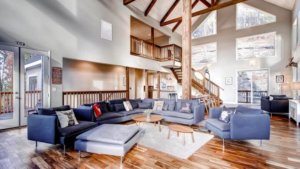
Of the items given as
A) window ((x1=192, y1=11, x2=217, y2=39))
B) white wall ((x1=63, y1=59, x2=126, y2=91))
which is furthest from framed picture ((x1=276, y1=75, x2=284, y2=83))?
white wall ((x1=63, y1=59, x2=126, y2=91))

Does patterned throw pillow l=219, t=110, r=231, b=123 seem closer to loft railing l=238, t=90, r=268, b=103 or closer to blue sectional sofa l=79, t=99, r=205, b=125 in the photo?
blue sectional sofa l=79, t=99, r=205, b=125

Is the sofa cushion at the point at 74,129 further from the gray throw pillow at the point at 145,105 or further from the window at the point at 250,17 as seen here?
the window at the point at 250,17

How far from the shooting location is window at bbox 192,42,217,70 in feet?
36.3

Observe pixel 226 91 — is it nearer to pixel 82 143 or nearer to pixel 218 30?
pixel 218 30

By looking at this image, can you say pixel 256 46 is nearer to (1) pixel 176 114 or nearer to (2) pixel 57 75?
(1) pixel 176 114

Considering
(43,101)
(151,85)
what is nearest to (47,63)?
(43,101)

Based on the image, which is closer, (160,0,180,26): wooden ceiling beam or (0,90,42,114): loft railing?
(0,90,42,114): loft railing

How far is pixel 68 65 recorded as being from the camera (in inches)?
265

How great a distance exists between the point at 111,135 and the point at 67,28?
176 inches

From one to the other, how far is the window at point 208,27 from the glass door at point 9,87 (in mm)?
11107

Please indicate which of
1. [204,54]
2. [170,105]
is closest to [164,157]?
[170,105]

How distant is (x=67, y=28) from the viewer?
5297mm

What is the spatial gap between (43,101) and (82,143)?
3154 mm

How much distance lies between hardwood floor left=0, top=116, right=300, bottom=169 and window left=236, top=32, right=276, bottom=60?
24.6 ft
